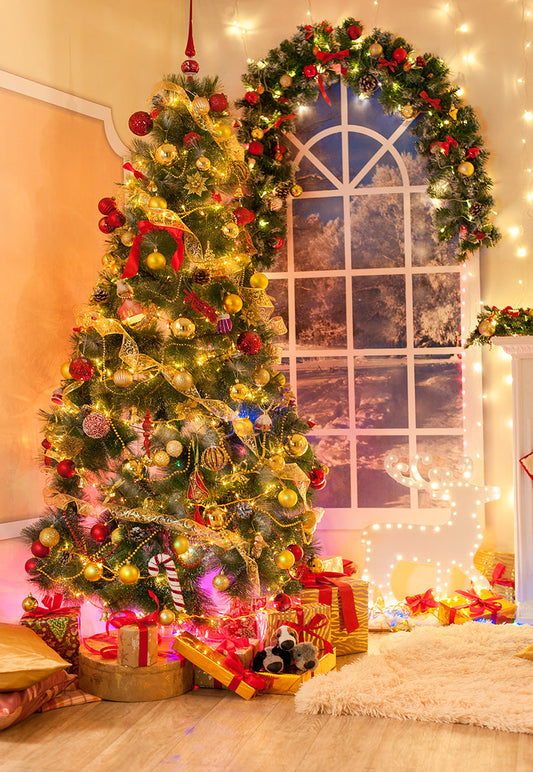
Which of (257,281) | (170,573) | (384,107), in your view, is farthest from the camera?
(384,107)

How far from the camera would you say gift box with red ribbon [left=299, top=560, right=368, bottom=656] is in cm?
317

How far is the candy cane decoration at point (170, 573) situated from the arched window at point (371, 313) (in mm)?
1371

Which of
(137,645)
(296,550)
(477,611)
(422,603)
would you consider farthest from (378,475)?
(137,645)

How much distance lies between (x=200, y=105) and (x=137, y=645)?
75.7 inches

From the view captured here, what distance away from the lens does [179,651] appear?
2770 mm

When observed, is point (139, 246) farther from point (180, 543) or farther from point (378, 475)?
point (378, 475)

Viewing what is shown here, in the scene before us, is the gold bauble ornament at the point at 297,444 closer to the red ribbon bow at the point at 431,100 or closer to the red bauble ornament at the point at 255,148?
the red bauble ornament at the point at 255,148

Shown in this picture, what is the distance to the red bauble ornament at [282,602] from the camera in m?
2.98

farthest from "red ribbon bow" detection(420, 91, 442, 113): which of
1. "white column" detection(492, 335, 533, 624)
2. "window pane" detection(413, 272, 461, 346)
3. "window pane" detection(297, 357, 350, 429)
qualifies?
"window pane" detection(297, 357, 350, 429)

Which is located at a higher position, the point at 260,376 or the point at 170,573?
the point at 260,376

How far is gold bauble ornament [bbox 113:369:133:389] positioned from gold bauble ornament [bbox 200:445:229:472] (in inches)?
14.3

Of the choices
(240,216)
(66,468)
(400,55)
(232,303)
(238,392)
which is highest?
(400,55)

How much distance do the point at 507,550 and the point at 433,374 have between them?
36.8 inches

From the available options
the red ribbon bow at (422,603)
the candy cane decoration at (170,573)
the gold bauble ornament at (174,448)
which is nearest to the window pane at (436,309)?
the red ribbon bow at (422,603)
